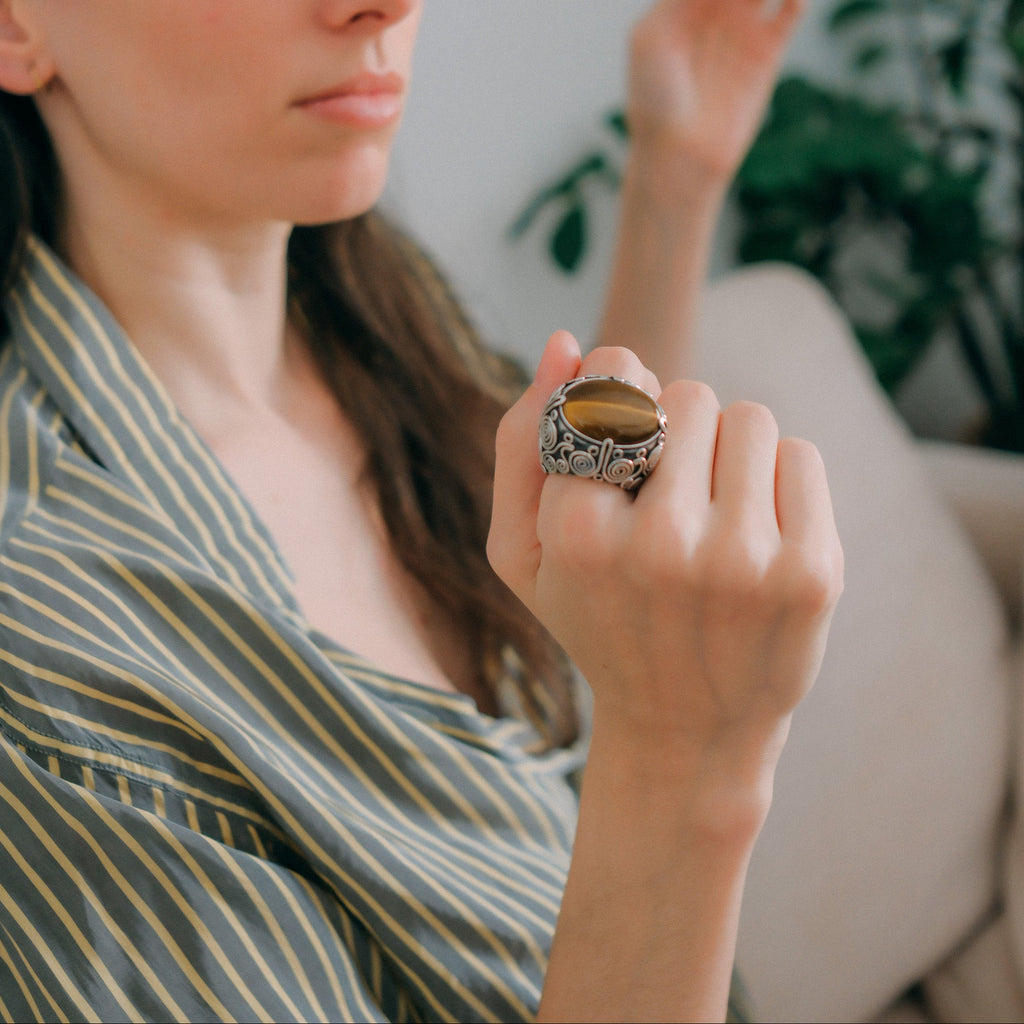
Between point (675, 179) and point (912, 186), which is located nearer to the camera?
point (675, 179)

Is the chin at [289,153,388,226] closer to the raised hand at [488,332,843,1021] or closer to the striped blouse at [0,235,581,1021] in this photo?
the striped blouse at [0,235,581,1021]

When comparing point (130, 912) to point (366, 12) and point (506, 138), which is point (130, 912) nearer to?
point (366, 12)

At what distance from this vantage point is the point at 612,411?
375 millimetres

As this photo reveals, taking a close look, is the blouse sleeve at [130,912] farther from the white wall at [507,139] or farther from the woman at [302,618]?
the white wall at [507,139]

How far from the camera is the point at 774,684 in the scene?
381 mm

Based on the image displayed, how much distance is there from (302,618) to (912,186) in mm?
1646

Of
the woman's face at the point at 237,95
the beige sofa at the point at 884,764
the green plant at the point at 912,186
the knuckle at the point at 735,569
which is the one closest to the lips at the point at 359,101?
the woman's face at the point at 237,95

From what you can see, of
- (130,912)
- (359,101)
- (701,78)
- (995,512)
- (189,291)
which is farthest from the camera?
(995,512)

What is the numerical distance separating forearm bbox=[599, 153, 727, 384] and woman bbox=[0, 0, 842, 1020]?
0.13 meters

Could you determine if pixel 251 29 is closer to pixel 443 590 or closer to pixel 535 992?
pixel 443 590

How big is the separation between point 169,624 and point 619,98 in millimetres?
1185

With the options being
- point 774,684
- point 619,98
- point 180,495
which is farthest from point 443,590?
point 619,98

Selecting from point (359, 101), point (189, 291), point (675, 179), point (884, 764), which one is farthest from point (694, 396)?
point (884, 764)

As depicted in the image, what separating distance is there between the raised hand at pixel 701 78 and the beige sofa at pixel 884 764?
0.27m
